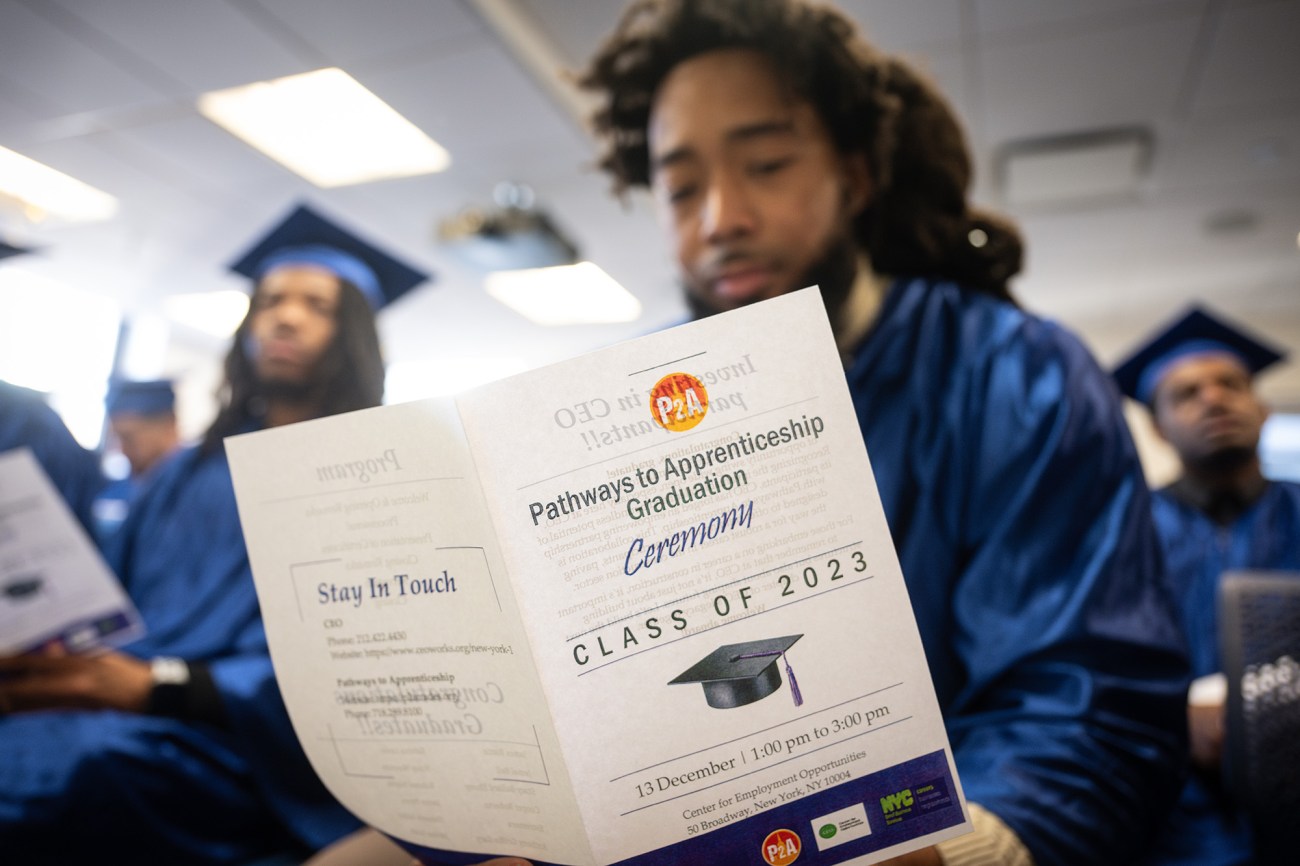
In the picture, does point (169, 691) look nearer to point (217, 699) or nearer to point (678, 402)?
point (217, 699)

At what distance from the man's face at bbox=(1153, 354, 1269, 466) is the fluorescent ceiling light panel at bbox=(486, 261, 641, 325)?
147 inches

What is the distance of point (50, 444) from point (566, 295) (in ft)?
15.1

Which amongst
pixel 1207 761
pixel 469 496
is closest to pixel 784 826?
pixel 469 496

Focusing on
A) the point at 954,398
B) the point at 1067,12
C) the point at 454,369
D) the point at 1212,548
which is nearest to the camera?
the point at 954,398

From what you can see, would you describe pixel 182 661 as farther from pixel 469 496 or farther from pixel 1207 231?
pixel 1207 231

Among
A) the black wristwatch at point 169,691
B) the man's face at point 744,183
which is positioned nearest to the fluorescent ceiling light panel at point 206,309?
the black wristwatch at point 169,691

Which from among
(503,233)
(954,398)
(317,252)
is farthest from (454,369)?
(954,398)

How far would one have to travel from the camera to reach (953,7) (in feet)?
9.35

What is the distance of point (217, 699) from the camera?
1266mm

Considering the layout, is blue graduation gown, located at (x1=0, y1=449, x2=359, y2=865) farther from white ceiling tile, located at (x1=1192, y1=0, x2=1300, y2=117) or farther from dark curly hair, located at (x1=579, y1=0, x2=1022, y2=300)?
white ceiling tile, located at (x1=1192, y1=0, x2=1300, y2=117)

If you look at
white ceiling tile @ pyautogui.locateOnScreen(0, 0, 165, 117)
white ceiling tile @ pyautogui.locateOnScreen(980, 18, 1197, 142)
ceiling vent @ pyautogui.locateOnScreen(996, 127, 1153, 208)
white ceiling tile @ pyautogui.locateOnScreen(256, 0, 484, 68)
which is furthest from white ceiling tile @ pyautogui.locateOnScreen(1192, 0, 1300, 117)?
white ceiling tile @ pyautogui.locateOnScreen(0, 0, 165, 117)

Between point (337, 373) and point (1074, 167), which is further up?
point (1074, 167)

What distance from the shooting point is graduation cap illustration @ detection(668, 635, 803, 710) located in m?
0.54

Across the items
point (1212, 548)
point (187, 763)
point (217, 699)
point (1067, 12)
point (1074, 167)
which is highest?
point (1067, 12)
